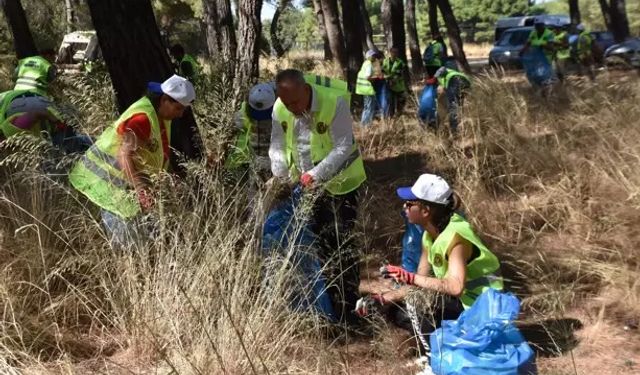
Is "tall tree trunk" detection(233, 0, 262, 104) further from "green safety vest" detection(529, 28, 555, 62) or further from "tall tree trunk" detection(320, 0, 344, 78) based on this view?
"green safety vest" detection(529, 28, 555, 62)

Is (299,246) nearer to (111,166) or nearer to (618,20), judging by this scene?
(111,166)

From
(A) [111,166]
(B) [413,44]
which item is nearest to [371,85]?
(A) [111,166]

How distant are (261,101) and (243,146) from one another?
33 centimetres

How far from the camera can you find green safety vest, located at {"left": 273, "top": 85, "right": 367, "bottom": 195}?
366 centimetres

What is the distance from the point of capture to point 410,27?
18.3 meters

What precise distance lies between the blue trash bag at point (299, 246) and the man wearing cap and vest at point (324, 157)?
0.26 ft

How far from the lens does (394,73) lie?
10.1 m

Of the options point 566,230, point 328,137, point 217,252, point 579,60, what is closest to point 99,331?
point 217,252

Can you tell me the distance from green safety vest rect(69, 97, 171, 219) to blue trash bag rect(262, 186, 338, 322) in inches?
26.7

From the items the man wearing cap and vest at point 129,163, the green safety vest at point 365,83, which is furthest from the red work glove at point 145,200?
the green safety vest at point 365,83

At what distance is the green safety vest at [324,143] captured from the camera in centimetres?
366

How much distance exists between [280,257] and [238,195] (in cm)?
47

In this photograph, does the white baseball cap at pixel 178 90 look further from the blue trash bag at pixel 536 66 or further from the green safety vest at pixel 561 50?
the green safety vest at pixel 561 50

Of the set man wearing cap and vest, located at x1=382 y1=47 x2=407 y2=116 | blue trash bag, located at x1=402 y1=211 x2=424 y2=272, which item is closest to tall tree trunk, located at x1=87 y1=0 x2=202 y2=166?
blue trash bag, located at x1=402 y1=211 x2=424 y2=272
